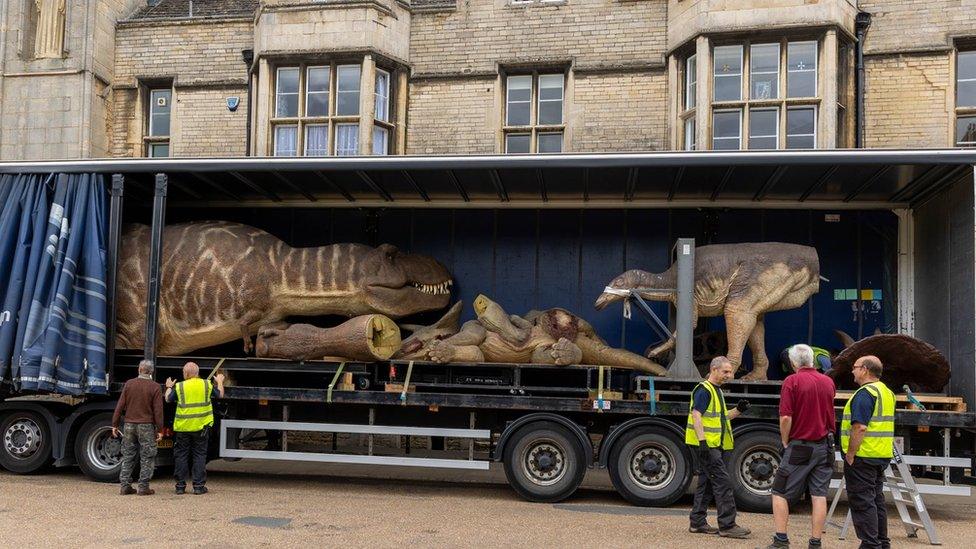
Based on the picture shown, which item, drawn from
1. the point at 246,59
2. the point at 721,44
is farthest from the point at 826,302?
the point at 246,59

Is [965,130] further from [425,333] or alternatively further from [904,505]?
[425,333]

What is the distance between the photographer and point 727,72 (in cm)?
1390

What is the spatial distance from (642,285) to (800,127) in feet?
17.5

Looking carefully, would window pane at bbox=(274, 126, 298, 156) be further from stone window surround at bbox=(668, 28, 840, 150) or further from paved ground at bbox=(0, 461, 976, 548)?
stone window surround at bbox=(668, 28, 840, 150)

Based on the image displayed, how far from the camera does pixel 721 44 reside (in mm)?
13883

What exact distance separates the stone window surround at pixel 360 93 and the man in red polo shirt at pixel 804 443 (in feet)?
30.1

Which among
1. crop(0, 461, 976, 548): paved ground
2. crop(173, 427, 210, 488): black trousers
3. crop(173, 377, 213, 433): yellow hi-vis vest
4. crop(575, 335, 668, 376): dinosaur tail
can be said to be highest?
crop(575, 335, 668, 376): dinosaur tail

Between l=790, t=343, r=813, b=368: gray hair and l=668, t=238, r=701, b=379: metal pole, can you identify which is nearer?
l=790, t=343, r=813, b=368: gray hair

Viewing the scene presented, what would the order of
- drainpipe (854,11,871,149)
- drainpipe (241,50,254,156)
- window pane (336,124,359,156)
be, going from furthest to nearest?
drainpipe (241,50,254,156) < window pane (336,124,359,156) < drainpipe (854,11,871,149)

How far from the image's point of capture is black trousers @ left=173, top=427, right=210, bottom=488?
9453 mm

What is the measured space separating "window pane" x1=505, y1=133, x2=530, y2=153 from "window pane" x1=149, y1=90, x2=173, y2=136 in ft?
21.1

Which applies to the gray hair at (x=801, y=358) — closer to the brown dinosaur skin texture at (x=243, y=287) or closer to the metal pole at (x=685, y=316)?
the metal pole at (x=685, y=316)

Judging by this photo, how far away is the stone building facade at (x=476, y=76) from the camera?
45.1ft

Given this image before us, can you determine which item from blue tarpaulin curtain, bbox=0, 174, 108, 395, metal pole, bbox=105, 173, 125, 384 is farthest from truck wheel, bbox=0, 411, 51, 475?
metal pole, bbox=105, 173, 125, 384
